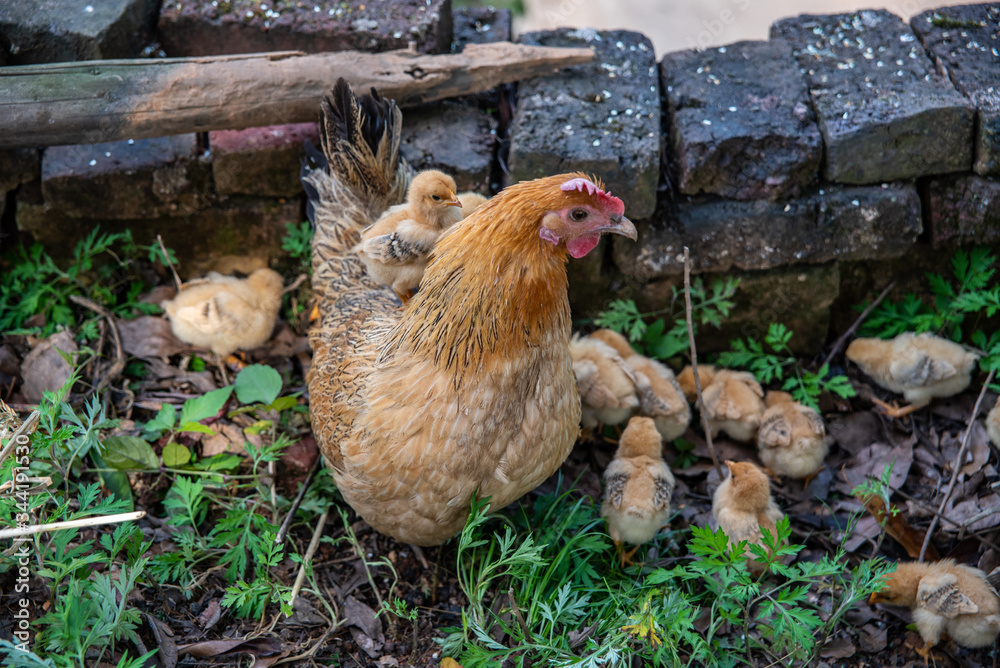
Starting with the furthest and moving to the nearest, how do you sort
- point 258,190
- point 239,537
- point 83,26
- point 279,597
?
1. point 258,190
2. point 83,26
3. point 239,537
4. point 279,597

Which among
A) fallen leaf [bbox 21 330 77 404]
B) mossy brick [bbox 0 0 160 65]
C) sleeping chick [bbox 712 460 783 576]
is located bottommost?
sleeping chick [bbox 712 460 783 576]

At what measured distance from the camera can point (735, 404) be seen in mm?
3586

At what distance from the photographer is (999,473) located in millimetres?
3426

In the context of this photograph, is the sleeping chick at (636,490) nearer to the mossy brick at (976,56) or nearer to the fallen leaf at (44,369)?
the mossy brick at (976,56)

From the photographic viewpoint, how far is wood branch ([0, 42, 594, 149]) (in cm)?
336

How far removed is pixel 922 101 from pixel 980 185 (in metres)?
0.51

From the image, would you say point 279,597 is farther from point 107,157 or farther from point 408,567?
point 107,157

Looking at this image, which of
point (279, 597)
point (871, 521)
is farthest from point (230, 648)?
point (871, 521)

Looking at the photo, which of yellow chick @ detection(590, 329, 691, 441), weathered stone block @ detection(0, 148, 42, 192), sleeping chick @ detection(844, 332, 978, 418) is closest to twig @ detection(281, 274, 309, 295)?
weathered stone block @ detection(0, 148, 42, 192)

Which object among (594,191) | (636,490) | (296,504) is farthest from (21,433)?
(636,490)

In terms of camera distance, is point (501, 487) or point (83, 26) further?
point (83, 26)

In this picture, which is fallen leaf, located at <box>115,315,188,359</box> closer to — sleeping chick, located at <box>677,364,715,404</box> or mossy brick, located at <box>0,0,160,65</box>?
mossy brick, located at <box>0,0,160,65</box>

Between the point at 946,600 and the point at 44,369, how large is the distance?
13.6 ft

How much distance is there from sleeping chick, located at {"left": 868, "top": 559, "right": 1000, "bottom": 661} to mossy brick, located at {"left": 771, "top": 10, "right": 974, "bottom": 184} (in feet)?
6.09
